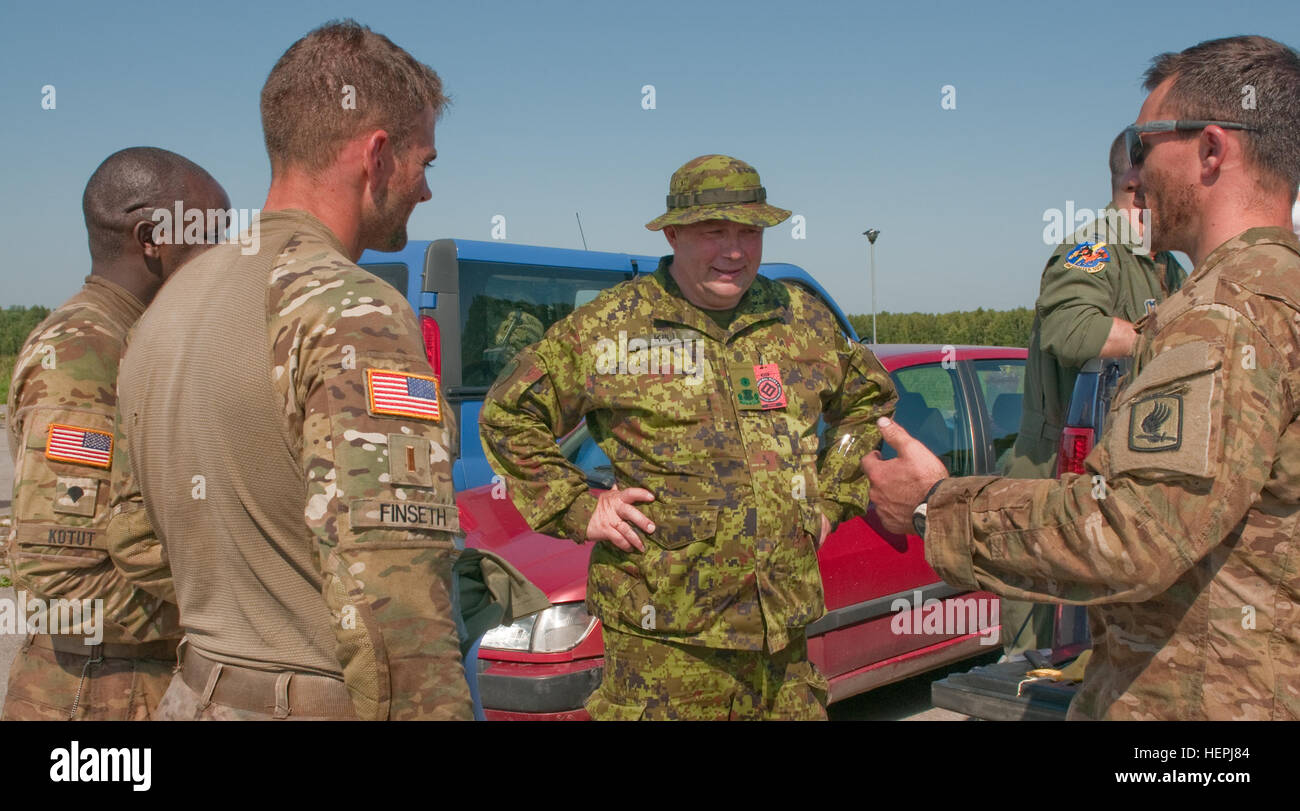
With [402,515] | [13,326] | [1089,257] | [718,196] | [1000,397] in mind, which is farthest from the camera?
[13,326]

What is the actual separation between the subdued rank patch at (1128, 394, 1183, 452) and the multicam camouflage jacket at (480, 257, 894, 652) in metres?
1.16

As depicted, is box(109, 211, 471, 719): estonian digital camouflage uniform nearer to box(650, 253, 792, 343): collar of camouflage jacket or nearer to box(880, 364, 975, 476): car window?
box(650, 253, 792, 343): collar of camouflage jacket

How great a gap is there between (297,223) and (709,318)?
1.48m

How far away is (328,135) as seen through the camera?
1.63 m

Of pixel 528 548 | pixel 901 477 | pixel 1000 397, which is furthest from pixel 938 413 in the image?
pixel 901 477

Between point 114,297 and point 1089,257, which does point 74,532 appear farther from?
point 1089,257

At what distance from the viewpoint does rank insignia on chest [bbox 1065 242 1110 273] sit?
362 cm

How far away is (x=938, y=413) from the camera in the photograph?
4.84m

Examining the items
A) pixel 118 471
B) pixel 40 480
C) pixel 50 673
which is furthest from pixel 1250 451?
pixel 50 673

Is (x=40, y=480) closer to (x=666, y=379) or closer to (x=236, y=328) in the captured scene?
(x=236, y=328)

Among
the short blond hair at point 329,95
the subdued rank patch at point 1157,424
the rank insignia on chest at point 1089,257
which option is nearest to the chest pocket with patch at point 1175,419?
the subdued rank patch at point 1157,424

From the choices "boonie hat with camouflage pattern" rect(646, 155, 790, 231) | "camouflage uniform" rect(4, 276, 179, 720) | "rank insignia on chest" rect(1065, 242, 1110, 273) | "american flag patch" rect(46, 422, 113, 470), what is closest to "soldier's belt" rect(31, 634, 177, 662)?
"camouflage uniform" rect(4, 276, 179, 720)

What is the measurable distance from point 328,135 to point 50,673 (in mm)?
1564
